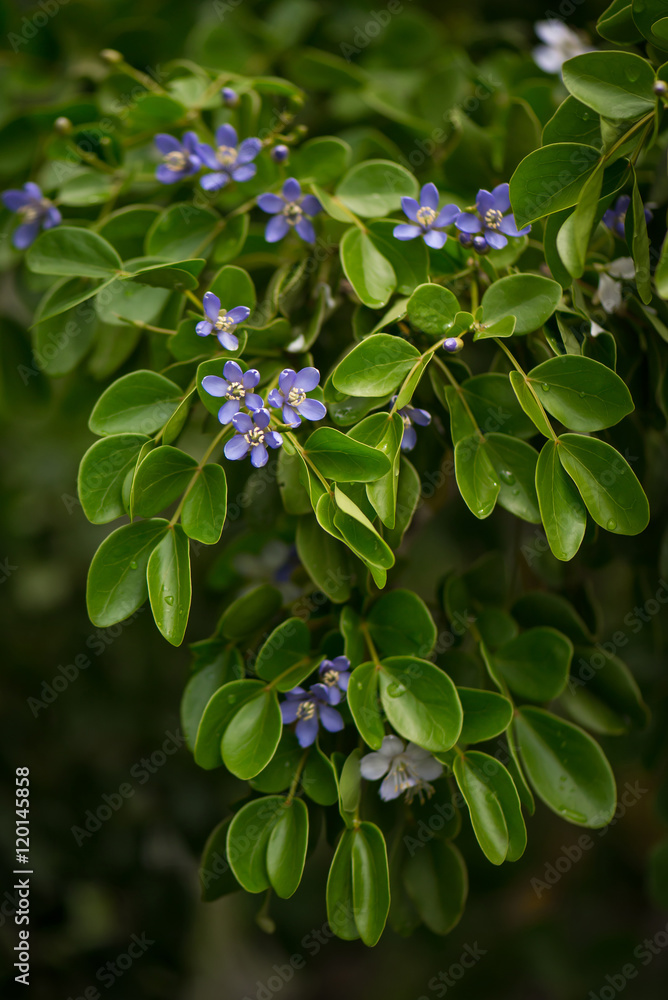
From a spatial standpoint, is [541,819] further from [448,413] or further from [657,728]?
[448,413]

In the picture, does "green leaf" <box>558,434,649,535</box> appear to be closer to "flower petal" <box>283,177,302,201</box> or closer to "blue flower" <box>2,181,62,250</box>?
"flower petal" <box>283,177,302,201</box>

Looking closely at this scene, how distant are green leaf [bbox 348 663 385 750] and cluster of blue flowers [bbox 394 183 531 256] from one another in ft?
1.46

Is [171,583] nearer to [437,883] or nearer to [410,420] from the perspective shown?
[410,420]

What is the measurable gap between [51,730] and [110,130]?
3.96ft

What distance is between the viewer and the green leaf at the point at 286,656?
0.76m

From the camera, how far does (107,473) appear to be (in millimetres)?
723

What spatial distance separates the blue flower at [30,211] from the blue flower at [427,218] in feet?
1.67

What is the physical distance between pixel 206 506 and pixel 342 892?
41 cm

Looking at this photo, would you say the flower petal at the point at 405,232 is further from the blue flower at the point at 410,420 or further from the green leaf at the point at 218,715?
the green leaf at the point at 218,715

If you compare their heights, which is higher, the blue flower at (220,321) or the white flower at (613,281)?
the white flower at (613,281)

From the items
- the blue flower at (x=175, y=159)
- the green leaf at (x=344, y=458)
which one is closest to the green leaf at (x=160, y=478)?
the green leaf at (x=344, y=458)

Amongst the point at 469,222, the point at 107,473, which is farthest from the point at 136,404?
the point at 469,222

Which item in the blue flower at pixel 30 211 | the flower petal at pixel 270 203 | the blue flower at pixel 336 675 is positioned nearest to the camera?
the blue flower at pixel 336 675

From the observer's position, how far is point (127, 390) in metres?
0.76
